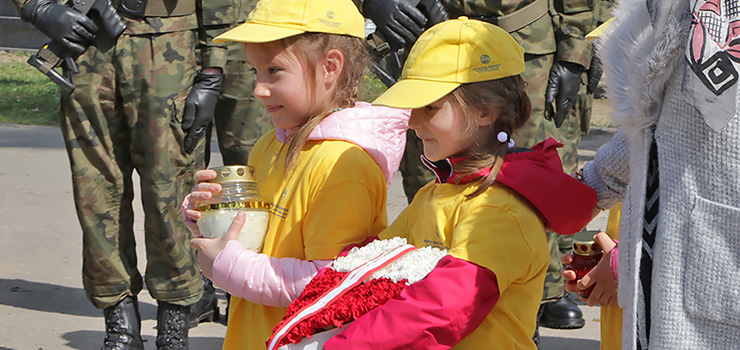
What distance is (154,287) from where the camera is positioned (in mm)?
3844

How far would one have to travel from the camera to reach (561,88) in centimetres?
394

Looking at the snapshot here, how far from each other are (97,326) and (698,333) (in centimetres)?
353

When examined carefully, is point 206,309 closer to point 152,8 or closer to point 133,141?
point 133,141

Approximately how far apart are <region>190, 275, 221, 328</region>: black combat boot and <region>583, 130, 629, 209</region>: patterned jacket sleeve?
272cm

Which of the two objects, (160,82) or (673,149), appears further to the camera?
(160,82)

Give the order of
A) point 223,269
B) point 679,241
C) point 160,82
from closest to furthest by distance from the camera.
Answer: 1. point 679,241
2. point 223,269
3. point 160,82

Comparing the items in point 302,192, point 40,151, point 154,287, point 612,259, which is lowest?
point 40,151

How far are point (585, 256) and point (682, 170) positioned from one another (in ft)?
2.40

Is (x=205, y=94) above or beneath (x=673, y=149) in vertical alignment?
beneath

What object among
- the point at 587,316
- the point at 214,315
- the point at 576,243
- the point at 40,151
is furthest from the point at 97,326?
the point at 40,151

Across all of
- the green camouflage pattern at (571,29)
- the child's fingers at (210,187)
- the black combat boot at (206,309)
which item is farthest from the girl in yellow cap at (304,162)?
the black combat boot at (206,309)

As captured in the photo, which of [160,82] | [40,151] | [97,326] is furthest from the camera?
[40,151]

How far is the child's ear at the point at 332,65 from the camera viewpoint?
240 cm

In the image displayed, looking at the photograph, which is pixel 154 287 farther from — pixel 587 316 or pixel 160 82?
pixel 587 316
